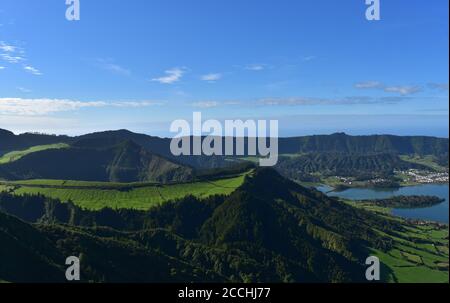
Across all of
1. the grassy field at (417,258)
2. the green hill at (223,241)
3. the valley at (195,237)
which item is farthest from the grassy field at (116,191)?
the grassy field at (417,258)

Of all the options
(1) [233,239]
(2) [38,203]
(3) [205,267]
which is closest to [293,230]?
(1) [233,239]

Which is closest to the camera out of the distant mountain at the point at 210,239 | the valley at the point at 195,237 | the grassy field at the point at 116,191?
the valley at the point at 195,237

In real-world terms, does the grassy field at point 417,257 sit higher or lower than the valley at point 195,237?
lower

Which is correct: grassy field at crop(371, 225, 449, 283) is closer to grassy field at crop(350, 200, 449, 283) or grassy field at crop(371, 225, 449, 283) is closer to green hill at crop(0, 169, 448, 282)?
grassy field at crop(350, 200, 449, 283)

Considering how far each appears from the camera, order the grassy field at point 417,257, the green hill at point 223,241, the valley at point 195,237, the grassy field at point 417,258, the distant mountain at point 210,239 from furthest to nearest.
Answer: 1. the grassy field at point 417,257
2. the grassy field at point 417,258
3. the green hill at point 223,241
4. the distant mountain at point 210,239
5. the valley at point 195,237

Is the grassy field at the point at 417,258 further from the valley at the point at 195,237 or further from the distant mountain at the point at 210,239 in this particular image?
the distant mountain at the point at 210,239

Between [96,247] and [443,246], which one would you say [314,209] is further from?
[96,247]

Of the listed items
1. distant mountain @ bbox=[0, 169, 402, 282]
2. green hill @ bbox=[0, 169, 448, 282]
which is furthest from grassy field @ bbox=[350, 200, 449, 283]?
distant mountain @ bbox=[0, 169, 402, 282]
